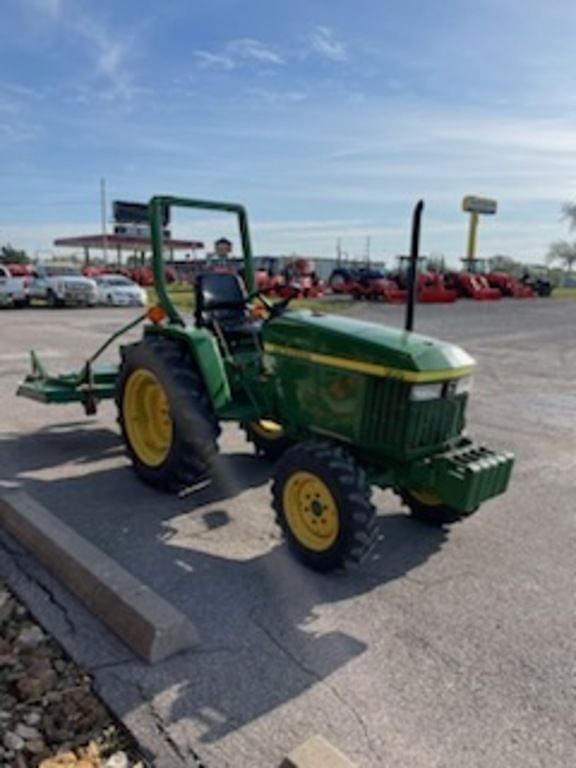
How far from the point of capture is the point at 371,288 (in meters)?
27.1

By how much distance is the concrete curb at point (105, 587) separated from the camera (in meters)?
2.87

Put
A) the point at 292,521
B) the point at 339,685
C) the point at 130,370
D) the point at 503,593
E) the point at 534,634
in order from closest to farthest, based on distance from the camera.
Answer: the point at 339,685 → the point at 534,634 → the point at 503,593 → the point at 292,521 → the point at 130,370

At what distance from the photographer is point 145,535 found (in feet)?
13.4

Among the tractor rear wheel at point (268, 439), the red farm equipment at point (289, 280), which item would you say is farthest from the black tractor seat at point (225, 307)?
the tractor rear wheel at point (268, 439)

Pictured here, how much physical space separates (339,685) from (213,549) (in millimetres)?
1396

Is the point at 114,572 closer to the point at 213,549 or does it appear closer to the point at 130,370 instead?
the point at 213,549

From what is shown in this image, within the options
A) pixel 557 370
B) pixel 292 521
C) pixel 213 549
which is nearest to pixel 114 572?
pixel 213 549

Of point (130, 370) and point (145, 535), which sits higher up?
point (130, 370)

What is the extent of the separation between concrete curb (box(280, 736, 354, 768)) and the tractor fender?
2679mm

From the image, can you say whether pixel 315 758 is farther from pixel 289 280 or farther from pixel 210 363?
pixel 289 280

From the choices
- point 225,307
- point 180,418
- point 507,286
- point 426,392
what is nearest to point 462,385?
point 426,392

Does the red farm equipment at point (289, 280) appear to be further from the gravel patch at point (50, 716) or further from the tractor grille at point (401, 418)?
the gravel patch at point (50, 716)

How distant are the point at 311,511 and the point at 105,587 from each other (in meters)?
1.17

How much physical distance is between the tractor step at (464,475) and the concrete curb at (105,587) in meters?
1.49
